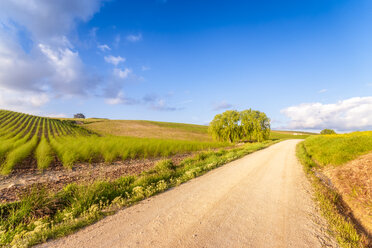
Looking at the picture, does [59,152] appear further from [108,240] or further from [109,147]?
[108,240]

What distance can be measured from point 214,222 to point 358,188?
676 cm

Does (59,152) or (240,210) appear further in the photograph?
(59,152)

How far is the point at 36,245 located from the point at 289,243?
497 centimetres

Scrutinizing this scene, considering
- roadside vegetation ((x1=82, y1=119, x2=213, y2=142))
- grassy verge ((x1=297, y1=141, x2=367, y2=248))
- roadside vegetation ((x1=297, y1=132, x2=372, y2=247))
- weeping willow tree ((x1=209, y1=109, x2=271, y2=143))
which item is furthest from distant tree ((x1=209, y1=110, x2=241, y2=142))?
grassy verge ((x1=297, y1=141, x2=367, y2=248))

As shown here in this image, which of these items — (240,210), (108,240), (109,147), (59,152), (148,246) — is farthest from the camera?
(109,147)

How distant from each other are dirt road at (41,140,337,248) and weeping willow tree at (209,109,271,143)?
3471 cm

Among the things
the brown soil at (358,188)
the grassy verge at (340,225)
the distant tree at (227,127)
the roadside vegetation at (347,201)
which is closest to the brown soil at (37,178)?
the grassy verge at (340,225)

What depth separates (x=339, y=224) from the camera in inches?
148

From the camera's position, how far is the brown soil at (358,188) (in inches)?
186

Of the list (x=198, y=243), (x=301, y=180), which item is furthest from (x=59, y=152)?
(x=301, y=180)

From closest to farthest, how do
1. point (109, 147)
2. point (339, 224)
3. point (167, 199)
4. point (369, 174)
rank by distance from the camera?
point (339, 224), point (167, 199), point (369, 174), point (109, 147)

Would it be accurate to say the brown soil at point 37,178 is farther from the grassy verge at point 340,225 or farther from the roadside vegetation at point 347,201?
the roadside vegetation at point 347,201

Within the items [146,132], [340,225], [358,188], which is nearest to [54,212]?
[340,225]

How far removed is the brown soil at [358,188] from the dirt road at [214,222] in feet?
4.14
